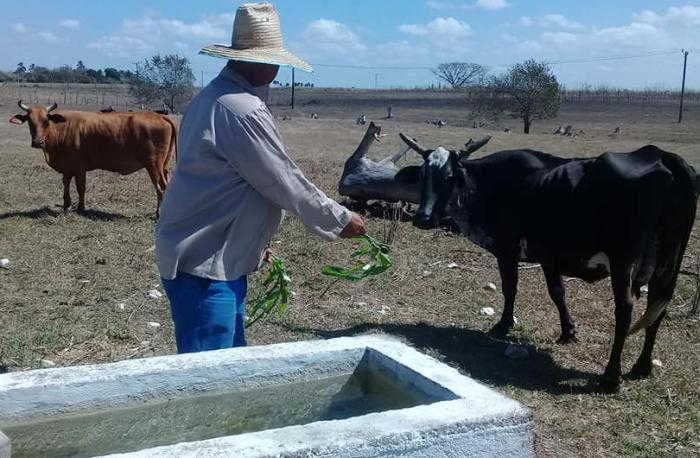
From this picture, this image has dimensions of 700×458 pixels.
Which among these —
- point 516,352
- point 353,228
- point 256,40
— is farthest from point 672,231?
point 256,40

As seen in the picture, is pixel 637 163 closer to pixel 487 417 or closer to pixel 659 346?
pixel 659 346

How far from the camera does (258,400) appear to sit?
10.1 feet

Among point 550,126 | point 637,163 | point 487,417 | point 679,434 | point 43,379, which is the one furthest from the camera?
point 550,126

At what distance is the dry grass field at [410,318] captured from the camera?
495 cm

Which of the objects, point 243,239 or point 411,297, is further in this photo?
point 411,297

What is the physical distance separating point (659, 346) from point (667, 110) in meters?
48.6

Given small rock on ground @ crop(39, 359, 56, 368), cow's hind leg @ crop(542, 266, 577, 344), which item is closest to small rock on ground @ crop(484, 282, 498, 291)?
cow's hind leg @ crop(542, 266, 577, 344)

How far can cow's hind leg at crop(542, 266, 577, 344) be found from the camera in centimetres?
620

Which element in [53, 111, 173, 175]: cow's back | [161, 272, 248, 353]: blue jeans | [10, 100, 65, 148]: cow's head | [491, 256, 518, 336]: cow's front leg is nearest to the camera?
[161, 272, 248, 353]: blue jeans

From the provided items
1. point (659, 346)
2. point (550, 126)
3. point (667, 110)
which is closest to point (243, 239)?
point (659, 346)

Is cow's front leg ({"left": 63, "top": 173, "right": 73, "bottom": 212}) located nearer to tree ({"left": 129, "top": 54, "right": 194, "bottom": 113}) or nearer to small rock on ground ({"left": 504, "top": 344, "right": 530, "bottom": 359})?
small rock on ground ({"left": 504, "top": 344, "right": 530, "bottom": 359})

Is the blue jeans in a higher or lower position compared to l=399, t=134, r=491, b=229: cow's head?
lower

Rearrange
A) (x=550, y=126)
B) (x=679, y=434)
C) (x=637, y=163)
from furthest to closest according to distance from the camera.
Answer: (x=550, y=126) < (x=637, y=163) < (x=679, y=434)

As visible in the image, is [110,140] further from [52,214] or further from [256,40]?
[256,40]
